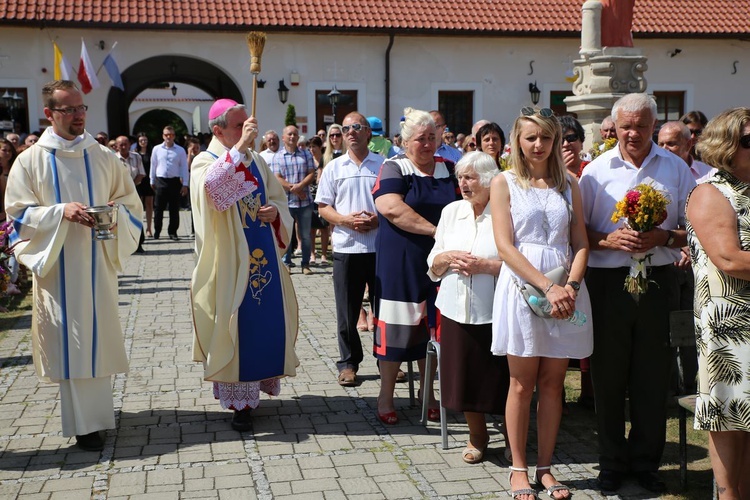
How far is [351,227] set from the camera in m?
6.67

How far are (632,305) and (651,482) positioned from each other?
95 centimetres

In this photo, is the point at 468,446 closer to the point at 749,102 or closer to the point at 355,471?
the point at 355,471

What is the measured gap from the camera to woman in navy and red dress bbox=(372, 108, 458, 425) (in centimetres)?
555

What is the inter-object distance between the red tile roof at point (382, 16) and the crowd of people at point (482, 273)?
1587cm

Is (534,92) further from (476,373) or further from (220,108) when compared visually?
(476,373)

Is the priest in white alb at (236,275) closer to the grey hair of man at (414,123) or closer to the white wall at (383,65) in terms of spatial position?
the grey hair of man at (414,123)

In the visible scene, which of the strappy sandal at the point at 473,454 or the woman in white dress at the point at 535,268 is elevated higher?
the woman in white dress at the point at 535,268

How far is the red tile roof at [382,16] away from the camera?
20.6m

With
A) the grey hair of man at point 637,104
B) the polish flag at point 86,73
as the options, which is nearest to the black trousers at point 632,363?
the grey hair of man at point 637,104

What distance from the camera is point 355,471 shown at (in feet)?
16.0

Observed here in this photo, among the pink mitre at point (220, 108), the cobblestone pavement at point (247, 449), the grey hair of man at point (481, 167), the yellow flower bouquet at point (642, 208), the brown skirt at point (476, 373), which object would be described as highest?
the pink mitre at point (220, 108)

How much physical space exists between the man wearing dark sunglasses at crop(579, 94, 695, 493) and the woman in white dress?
0.70 ft

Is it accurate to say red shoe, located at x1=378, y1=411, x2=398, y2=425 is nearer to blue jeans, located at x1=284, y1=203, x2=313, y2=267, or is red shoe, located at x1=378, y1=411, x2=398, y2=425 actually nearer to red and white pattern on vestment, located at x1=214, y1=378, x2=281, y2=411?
red and white pattern on vestment, located at x1=214, y1=378, x2=281, y2=411

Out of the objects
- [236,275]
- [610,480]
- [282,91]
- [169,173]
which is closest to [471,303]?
[610,480]
